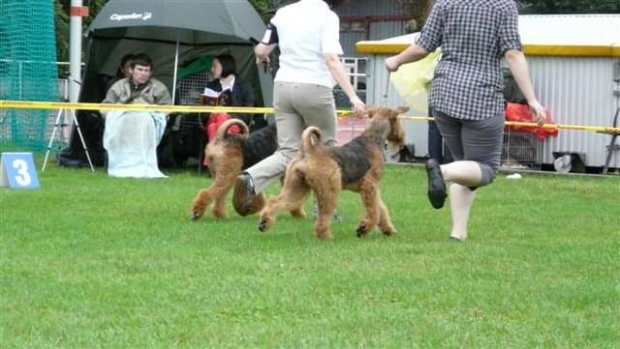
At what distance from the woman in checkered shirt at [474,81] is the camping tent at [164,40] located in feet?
23.6

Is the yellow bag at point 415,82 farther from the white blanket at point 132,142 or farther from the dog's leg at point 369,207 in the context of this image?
the dog's leg at point 369,207

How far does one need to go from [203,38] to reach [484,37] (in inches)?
342

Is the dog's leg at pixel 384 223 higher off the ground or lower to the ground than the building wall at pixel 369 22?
lower

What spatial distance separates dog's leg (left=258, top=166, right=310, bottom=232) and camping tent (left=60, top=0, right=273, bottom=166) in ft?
22.3

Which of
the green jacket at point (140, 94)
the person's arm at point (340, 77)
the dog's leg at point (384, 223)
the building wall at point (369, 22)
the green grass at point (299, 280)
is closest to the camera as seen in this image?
the green grass at point (299, 280)

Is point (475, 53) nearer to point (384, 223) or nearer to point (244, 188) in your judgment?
point (384, 223)

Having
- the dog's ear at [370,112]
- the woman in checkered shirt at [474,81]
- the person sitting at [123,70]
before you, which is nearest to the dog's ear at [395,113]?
the dog's ear at [370,112]

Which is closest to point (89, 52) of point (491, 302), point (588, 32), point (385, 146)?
point (588, 32)

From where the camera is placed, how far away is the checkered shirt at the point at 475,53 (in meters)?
7.94

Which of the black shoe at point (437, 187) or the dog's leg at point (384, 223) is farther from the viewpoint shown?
the dog's leg at point (384, 223)

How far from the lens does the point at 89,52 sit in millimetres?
15969

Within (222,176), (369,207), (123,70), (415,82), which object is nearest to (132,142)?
(123,70)

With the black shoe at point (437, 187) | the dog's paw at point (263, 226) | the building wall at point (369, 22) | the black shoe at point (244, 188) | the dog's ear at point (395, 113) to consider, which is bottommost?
the dog's paw at point (263, 226)

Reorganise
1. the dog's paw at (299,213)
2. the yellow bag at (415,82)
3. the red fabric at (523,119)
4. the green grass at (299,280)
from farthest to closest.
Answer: the yellow bag at (415,82), the red fabric at (523,119), the dog's paw at (299,213), the green grass at (299,280)
